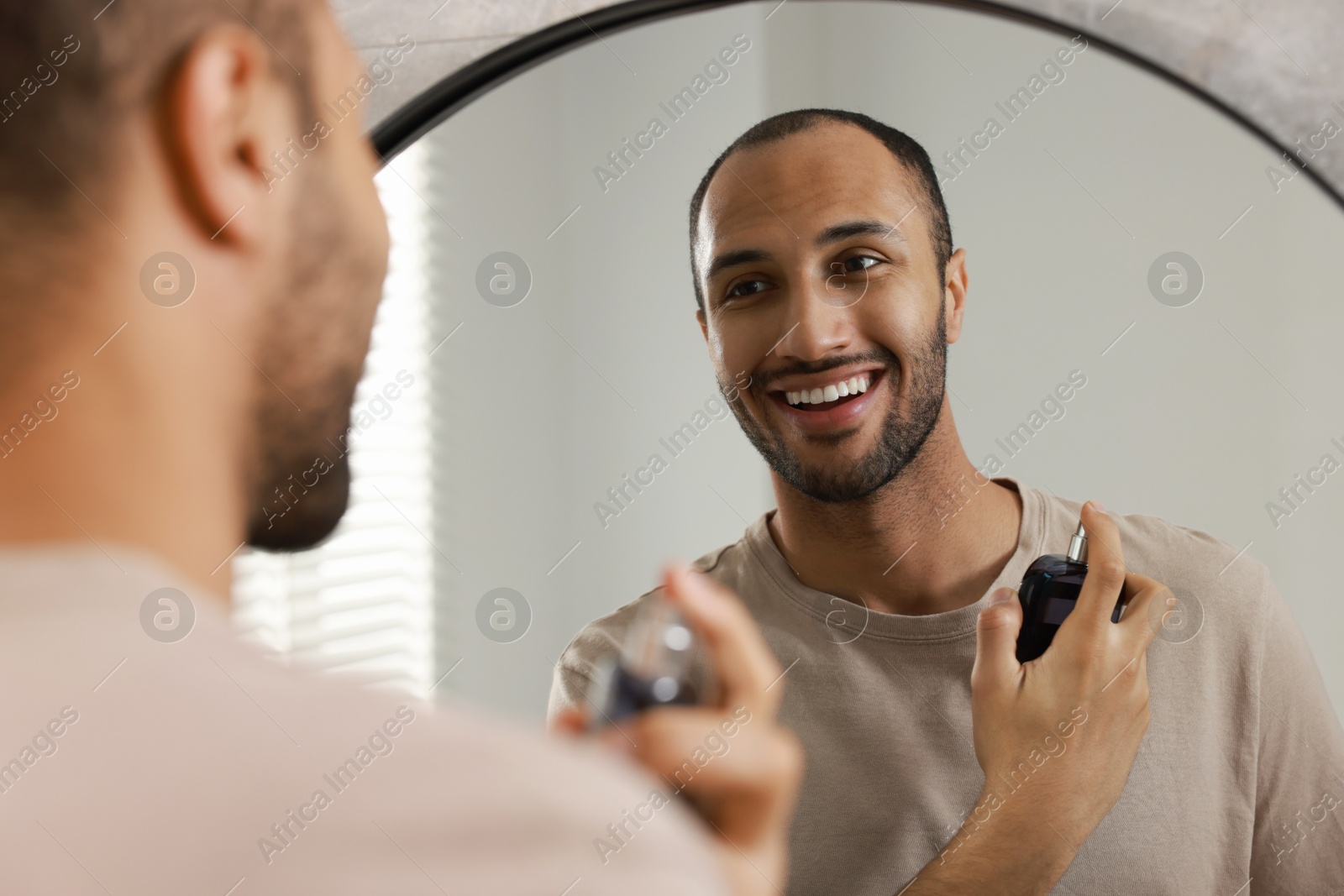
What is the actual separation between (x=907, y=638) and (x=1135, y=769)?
0.14 metres

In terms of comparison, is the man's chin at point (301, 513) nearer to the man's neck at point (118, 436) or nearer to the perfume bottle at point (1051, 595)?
the man's neck at point (118, 436)

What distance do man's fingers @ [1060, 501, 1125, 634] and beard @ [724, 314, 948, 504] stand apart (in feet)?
0.35

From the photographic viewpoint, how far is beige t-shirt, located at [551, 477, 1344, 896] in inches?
17.6

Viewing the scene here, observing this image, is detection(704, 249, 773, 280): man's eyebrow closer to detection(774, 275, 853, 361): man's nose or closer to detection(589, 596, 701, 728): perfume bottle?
detection(774, 275, 853, 361): man's nose

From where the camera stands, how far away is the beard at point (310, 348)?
23 cm

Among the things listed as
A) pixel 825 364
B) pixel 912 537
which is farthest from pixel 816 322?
pixel 912 537

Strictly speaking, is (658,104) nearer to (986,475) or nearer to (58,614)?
(986,475)

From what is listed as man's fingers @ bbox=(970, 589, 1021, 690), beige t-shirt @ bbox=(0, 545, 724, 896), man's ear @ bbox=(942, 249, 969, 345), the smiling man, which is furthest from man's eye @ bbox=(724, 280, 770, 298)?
beige t-shirt @ bbox=(0, 545, 724, 896)

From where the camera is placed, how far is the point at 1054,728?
451 mm

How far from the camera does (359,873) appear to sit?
0.57 feet

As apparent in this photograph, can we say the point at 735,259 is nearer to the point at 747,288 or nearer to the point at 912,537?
the point at 747,288

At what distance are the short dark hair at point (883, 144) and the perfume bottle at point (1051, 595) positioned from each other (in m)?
0.17

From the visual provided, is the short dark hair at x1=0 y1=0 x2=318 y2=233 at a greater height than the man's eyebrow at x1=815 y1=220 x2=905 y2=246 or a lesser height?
greater

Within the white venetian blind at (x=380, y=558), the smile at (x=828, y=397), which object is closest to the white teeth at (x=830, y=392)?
the smile at (x=828, y=397)
